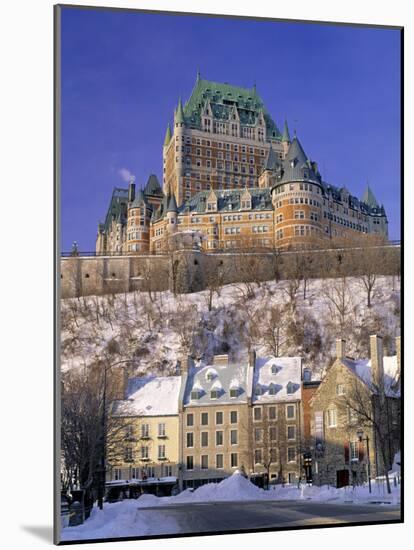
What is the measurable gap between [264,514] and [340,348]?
2385 millimetres

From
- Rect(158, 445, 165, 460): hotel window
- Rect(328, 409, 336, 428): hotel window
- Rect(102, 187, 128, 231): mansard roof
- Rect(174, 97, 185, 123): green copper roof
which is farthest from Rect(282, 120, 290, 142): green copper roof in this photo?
Rect(158, 445, 165, 460): hotel window

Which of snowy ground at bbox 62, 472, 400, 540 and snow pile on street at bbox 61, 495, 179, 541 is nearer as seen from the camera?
snow pile on street at bbox 61, 495, 179, 541

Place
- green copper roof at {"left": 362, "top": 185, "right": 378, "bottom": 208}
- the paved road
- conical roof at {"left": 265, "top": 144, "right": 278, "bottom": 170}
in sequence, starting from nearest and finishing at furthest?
the paved road, green copper roof at {"left": 362, "top": 185, "right": 378, "bottom": 208}, conical roof at {"left": 265, "top": 144, "right": 278, "bottom": 170}

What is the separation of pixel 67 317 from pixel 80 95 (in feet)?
8.83

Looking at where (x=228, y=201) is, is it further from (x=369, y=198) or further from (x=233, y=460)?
(x=233, y=460)

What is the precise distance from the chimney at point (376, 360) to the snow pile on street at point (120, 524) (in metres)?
3.32

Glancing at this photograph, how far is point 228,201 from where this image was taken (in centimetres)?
1458

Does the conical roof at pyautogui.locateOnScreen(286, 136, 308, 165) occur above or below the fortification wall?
above

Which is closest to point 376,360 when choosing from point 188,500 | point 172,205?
point 188,500

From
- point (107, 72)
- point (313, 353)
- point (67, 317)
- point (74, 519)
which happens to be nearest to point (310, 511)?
point (313, 353)

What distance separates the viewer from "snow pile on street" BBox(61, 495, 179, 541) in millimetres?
13039

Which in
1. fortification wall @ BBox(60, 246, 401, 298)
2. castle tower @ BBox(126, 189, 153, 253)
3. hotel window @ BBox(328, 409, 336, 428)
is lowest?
hotel window @ BBox(328, 409, 336, 428)

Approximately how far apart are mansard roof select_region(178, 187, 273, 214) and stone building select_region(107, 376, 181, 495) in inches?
86.7

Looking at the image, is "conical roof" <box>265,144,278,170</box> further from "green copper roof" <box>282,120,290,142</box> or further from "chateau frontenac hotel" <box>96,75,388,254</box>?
"green copper roof" <box>282,120,290,142</box>
